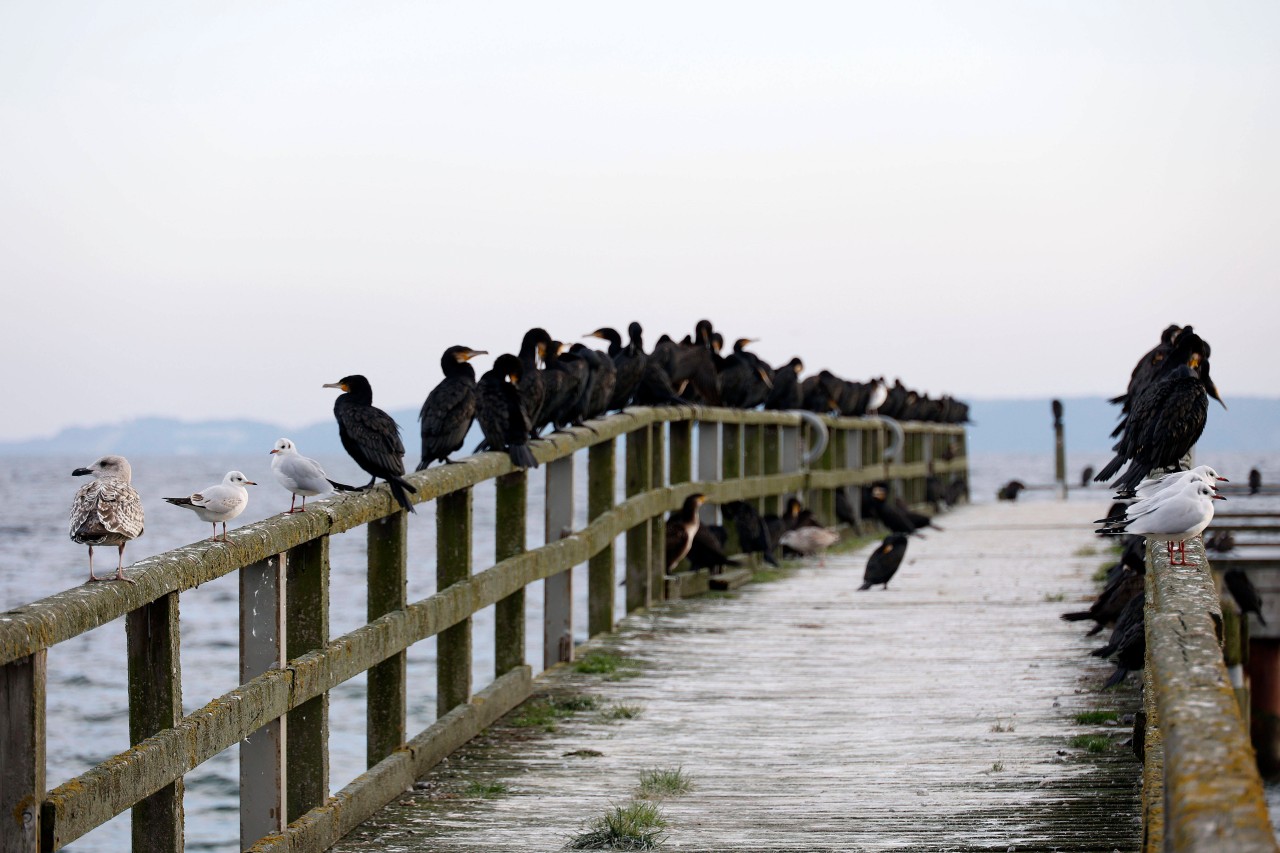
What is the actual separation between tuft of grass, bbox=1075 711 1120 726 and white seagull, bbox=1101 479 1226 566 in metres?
1.67

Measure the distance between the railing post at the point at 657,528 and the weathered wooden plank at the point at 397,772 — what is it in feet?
11.7

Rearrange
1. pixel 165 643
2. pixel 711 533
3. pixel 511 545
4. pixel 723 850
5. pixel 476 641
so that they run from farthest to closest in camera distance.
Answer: pixel 476 641
pixel 711 533
pixel 511 545
pixel 723 850
pixel 165 643

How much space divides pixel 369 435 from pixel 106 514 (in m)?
2.20

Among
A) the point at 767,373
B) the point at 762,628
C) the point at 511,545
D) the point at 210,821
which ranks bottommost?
the point at 210,821

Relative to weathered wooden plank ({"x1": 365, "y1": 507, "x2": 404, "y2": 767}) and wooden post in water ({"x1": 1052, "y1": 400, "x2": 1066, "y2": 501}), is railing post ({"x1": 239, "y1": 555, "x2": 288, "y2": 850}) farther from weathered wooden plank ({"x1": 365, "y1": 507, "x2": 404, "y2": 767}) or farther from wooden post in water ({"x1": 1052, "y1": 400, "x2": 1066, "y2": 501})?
wooden post in water ({"x1": 1052, "y1": 400, "x2": 1066, "y2": 501})

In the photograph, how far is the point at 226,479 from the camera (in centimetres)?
506

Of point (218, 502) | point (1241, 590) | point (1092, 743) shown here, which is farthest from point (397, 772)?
point (1241, 590)

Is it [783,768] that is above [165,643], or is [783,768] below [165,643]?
below

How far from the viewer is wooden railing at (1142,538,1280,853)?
210cm

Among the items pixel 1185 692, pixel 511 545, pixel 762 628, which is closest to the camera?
pixel 1185 692

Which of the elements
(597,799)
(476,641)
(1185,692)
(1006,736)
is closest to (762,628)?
(1006,736)

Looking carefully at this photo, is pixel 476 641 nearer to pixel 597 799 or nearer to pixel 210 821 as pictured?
pixel 210 821

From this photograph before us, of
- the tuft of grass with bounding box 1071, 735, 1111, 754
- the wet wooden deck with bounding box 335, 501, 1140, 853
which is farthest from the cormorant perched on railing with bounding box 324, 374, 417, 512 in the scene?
the tuft of grass with bounding box 1071, 735, 1111, 754

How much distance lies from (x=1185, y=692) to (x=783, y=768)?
3313mm
